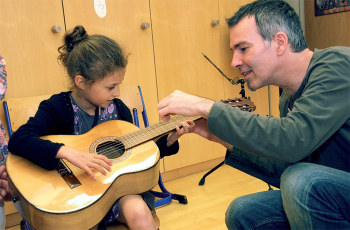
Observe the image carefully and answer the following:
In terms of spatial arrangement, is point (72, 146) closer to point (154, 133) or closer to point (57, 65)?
point (154, 133)

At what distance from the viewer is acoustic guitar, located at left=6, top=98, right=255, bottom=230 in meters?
1.07

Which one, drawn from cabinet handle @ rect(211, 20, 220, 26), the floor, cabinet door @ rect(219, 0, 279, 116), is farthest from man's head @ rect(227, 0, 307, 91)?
cabinet door @ rect(219, 0, 279, 116)

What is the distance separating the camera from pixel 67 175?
125 centimetres

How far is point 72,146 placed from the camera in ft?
4.58

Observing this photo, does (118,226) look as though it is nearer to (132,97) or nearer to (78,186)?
(78,186)

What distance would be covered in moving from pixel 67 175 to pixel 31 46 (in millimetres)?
1126

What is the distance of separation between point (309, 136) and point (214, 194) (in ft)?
→ 4.76

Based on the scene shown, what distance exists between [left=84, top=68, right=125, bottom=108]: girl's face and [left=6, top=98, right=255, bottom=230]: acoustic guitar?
13cm

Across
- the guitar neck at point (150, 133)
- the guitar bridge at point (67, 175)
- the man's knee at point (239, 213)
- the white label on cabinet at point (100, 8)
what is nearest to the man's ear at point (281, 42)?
the guitar neck at point (150, 133)

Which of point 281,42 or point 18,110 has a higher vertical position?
point 281,42

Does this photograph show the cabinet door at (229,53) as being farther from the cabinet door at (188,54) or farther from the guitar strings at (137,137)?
the guitar strings at (137,137)

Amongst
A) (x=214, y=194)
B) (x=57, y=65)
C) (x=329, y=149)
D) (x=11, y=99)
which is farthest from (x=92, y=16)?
(x=329, y=149)

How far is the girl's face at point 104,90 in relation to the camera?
5.21ft

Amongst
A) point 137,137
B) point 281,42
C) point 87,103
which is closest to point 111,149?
point 137,137
